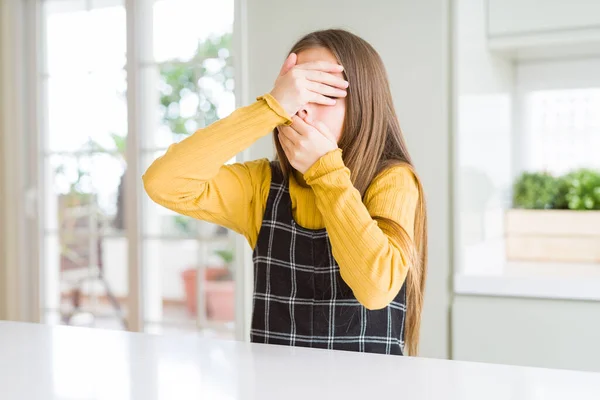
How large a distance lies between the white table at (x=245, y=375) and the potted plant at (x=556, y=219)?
4.81 ft

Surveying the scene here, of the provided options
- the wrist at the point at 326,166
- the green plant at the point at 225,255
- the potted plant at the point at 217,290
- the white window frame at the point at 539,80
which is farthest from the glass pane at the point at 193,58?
the green plant at the point at 225,255

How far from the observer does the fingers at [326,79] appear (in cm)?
104

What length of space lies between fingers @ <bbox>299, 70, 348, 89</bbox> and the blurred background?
0.87m

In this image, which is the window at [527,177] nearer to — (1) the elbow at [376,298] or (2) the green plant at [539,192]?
(2) the green plant at [539,192]

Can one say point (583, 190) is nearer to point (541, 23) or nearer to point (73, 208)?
point (541, 23)

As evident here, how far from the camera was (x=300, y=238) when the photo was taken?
114cm

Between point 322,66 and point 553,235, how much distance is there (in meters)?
1.41

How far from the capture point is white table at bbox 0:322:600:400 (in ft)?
2.33

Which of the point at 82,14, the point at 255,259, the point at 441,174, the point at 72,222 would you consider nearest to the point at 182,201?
the point at 255,259

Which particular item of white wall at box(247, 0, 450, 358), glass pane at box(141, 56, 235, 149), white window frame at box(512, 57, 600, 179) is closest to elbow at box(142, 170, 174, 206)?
white wall at box(247, 0, 450, 358)

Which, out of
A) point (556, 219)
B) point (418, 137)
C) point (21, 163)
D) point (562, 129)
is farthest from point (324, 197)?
point (21, 163)

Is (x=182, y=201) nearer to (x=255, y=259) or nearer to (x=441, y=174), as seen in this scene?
(x=255, y=259)

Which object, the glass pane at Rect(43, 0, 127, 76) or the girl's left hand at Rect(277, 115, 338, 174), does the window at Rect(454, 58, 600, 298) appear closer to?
the girl's left hand at Rect(277, 115, 338, 174)

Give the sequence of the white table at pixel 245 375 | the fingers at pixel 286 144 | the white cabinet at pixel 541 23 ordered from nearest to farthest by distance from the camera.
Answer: the white table at pixel 245 375 → the fingers at pixel 286 144 → the white cabinet at pixel 541 23
